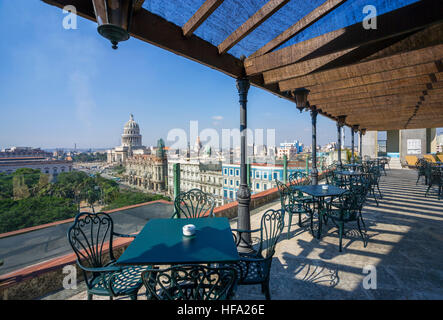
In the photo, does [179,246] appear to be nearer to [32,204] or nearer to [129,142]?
[32,204]

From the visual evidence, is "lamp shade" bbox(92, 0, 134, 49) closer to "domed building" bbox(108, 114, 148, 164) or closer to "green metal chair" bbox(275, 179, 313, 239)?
"green metal chair" bbox(275, 179, 313, 239)

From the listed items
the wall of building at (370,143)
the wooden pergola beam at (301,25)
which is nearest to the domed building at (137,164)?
the wall of building at (370,143)

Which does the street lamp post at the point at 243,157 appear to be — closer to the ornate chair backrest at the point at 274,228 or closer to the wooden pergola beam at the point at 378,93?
the ornate chair backrest at the point at 274,228

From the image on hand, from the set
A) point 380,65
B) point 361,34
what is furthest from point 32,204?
point 380,65

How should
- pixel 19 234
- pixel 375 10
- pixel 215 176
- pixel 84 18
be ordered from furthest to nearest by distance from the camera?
pixel 215 176 → pixel 19 234 → pixel 375 10 → pixel 84 18

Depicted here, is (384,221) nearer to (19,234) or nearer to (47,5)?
(47,5)

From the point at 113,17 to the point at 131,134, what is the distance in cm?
7777

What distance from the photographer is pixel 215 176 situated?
Result: 36.2 meters

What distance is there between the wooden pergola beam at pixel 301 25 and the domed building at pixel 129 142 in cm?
7164

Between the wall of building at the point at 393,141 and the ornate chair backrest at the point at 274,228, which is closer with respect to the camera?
the ornate chair backrest at the point at 274,228

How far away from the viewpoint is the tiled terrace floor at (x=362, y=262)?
2.10 m

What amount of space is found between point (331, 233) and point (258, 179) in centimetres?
2742

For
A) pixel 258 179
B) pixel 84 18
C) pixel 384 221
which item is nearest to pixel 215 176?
pixel 258 179
